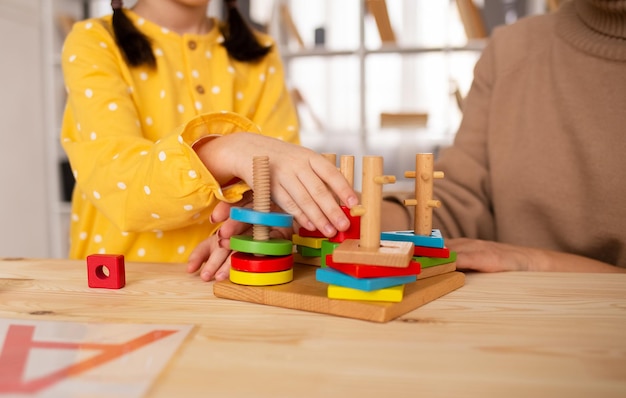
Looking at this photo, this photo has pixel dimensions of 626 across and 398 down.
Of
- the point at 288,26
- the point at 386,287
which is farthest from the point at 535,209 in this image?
the point at 288,26

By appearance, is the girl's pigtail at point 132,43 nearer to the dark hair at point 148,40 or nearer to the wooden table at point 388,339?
the dark hair at point 148,40

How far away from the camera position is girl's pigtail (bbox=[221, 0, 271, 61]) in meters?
1.26

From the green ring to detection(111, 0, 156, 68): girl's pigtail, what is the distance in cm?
60

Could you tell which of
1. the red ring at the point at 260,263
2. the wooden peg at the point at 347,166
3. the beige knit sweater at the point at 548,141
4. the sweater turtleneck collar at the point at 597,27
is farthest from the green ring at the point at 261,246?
the sweater turtleneck collar at the point at 597,27

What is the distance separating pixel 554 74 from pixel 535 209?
0.26 metres

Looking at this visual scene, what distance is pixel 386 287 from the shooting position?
1.94 feet

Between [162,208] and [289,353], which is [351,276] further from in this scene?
[162,208]

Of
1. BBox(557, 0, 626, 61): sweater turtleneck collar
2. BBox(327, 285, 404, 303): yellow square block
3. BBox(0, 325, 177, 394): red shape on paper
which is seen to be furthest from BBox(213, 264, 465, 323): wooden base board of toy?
BBox(557, 0, 626, 61): sweater turtleneck collar

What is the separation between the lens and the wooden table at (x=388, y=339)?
418 millimetres

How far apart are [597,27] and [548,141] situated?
0.74ft

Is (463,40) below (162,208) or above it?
above

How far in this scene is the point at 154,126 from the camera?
1.14m

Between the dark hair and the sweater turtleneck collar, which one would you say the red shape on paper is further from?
the sweater turtleneck collar

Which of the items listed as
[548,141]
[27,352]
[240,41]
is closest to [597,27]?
[548,141]
